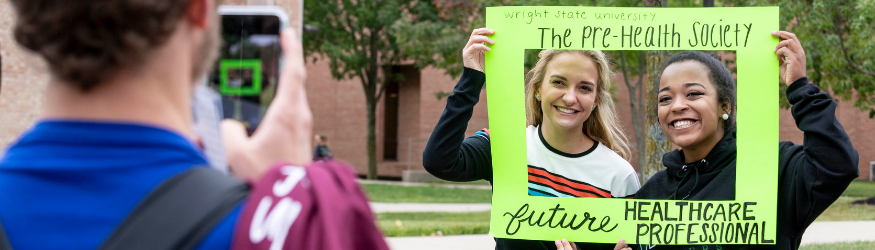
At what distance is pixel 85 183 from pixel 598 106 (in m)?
2.30

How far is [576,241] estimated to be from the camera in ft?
8.59

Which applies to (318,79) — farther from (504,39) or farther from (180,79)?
(180,79)

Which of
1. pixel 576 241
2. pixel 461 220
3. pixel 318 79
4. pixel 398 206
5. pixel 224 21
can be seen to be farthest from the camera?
pixel 318 79

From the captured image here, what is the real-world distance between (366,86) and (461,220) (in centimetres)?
1284

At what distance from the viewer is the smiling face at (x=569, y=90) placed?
9.08 feet

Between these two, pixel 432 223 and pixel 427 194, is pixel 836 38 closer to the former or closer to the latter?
pixel 432 223

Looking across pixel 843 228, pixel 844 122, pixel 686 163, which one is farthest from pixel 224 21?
pixel 844 122

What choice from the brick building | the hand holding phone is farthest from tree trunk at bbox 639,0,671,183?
the brick building

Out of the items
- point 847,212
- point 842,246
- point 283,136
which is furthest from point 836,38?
point 283,136

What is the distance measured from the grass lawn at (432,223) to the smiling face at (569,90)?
6198 mm

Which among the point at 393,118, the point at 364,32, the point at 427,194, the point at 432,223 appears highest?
the point at 364,32

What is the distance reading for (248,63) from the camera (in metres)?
1.50

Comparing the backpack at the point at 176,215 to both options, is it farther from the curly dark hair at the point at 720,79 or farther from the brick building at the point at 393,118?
the brick building at the point at 393,118

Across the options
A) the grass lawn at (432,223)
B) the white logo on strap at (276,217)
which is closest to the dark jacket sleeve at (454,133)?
the white logo on strap at (276,217)
